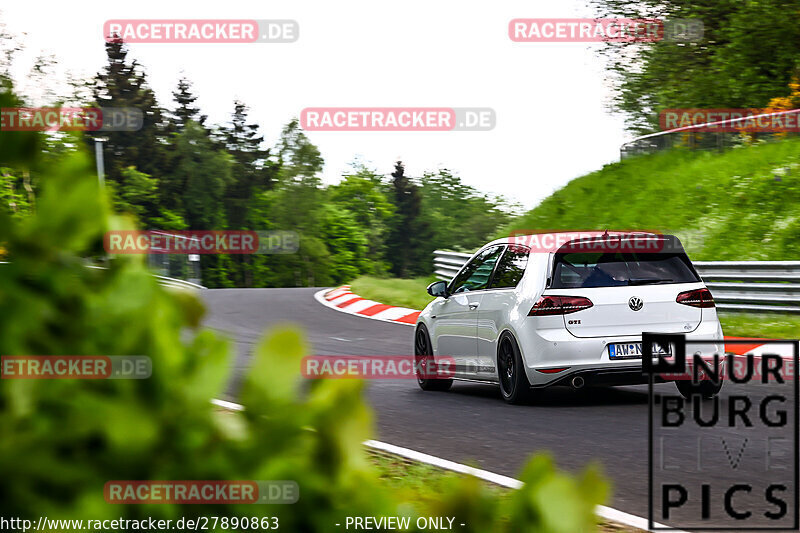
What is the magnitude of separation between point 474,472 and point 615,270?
8.10 m

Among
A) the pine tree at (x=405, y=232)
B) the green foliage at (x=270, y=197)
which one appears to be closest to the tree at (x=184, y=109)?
the green foliage at (x=270, y=197)

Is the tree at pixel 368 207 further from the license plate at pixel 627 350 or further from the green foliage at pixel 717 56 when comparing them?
the license plate at pixel 627 350

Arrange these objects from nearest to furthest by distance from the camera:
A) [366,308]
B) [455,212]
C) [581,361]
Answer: [581,361]
[366,308]
[455,212]

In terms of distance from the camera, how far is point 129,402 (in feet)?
3.63

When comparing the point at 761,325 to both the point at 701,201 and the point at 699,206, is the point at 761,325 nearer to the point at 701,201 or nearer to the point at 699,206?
the point at 699,206

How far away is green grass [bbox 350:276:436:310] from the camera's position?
2335cm

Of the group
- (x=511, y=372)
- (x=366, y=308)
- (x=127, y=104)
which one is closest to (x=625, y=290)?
(x=511, y=372)

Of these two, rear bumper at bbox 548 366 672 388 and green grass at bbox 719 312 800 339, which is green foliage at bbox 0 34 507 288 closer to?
green grass at bbox 719 312 800 339

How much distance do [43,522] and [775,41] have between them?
108ft

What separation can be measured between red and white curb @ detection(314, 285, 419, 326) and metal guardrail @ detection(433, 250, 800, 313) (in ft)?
16.6

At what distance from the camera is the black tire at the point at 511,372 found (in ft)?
30.7

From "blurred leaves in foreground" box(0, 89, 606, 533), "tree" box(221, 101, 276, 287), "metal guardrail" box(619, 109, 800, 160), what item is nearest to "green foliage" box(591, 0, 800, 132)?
"metal guardrail" box(619, 109, 800, 160)

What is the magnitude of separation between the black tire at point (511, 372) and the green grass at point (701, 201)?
12.0 meters

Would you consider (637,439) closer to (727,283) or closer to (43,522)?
(43,522)
